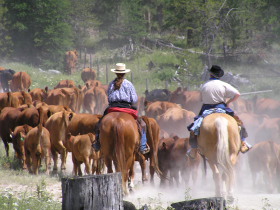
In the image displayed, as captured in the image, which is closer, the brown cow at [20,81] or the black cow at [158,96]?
the black cow at [158,96]

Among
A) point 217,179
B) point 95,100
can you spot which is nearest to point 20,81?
point 95,100

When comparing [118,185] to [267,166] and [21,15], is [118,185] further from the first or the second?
[21,15]

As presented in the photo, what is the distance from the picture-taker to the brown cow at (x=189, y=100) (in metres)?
23.8

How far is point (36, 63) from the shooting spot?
5394 cm

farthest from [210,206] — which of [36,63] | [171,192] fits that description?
[36,63]

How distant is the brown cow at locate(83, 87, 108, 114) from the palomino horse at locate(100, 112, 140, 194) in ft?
49.8

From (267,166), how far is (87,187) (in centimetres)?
853

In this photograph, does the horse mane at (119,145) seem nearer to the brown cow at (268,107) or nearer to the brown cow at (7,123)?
the brown cow at (7,123)

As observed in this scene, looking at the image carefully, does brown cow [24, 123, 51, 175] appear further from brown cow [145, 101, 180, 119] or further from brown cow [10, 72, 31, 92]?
brown cow [10, 72, 31, 92]

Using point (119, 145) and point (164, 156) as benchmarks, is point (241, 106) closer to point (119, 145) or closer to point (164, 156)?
point (164, 156)

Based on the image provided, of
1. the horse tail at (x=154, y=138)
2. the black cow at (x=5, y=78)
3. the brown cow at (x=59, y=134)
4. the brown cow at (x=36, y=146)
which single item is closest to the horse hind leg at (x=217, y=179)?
the horse tail at (x=154, y=138)

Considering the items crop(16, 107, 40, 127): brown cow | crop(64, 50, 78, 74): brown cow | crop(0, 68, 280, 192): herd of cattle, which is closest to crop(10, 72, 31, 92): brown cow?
crop(0, 68, 280, 192): herd of cattle

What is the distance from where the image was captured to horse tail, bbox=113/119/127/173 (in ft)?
35.1

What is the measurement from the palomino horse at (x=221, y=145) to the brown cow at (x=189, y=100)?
12.9 metres
